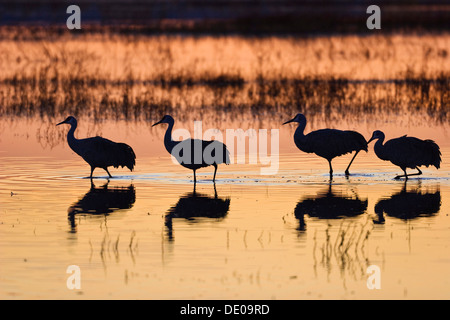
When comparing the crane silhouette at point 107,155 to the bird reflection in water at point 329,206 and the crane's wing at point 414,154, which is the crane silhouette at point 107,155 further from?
the crane's wing at point 414,154

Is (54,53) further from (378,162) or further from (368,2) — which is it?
(368,2)

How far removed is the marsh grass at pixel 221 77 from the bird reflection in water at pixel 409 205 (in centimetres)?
1073

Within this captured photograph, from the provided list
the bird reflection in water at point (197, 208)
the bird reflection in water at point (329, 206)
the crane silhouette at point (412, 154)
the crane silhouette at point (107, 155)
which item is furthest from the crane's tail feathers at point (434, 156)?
the crane silhouette at point (107, 155)

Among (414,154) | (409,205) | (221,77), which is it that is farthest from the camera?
(221,77)

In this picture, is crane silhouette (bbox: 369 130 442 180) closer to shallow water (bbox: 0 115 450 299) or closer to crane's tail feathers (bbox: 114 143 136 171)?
shallow water (bbox: 0 115 450 299)

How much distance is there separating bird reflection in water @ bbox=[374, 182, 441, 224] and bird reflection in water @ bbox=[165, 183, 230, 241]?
199 centimetres

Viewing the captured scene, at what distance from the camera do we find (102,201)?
16.0 metres

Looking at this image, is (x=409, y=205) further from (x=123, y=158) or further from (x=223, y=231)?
(x=123, y=158)

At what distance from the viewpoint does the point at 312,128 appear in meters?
25.6

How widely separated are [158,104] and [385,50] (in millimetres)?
17410

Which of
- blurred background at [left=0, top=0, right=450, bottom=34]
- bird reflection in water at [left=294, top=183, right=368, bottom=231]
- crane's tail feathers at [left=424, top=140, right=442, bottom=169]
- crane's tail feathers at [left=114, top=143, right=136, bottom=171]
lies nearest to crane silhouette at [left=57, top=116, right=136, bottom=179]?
crane's tail feathers at [left=114, top=143, right=136, bottom=171]

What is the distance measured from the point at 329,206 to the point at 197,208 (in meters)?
1.73

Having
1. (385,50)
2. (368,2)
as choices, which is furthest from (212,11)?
(385,50)

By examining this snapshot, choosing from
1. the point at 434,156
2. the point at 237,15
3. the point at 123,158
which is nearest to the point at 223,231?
the point at 123,158
